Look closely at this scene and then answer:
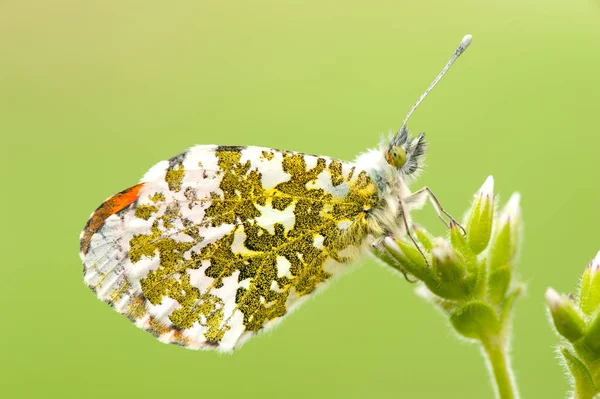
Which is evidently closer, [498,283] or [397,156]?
[498,283]

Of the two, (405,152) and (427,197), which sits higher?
(405,152)

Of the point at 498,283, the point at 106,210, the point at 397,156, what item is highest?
the point at 397,156

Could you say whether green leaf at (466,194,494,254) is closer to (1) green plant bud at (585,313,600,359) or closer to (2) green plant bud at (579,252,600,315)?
(2) green plant bud at (579,252,600,315)

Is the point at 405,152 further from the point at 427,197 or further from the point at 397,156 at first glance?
the point at 427,197

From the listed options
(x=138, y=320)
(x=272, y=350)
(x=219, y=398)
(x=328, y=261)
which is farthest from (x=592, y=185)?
(x=138, y=320)

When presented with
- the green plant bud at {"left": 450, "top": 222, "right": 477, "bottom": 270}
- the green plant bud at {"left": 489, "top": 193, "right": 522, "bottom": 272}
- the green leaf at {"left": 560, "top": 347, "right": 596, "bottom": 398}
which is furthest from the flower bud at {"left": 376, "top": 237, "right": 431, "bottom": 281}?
the green leaf at {"left": 560, "top": 347, "right": 596, "bottom": 398}

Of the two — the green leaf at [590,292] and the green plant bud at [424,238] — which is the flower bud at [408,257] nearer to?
the green plant bud at [424,238]

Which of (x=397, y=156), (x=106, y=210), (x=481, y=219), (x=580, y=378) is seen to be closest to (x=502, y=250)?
(x=481, y=219)

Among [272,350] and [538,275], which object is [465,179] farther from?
[272,350]
